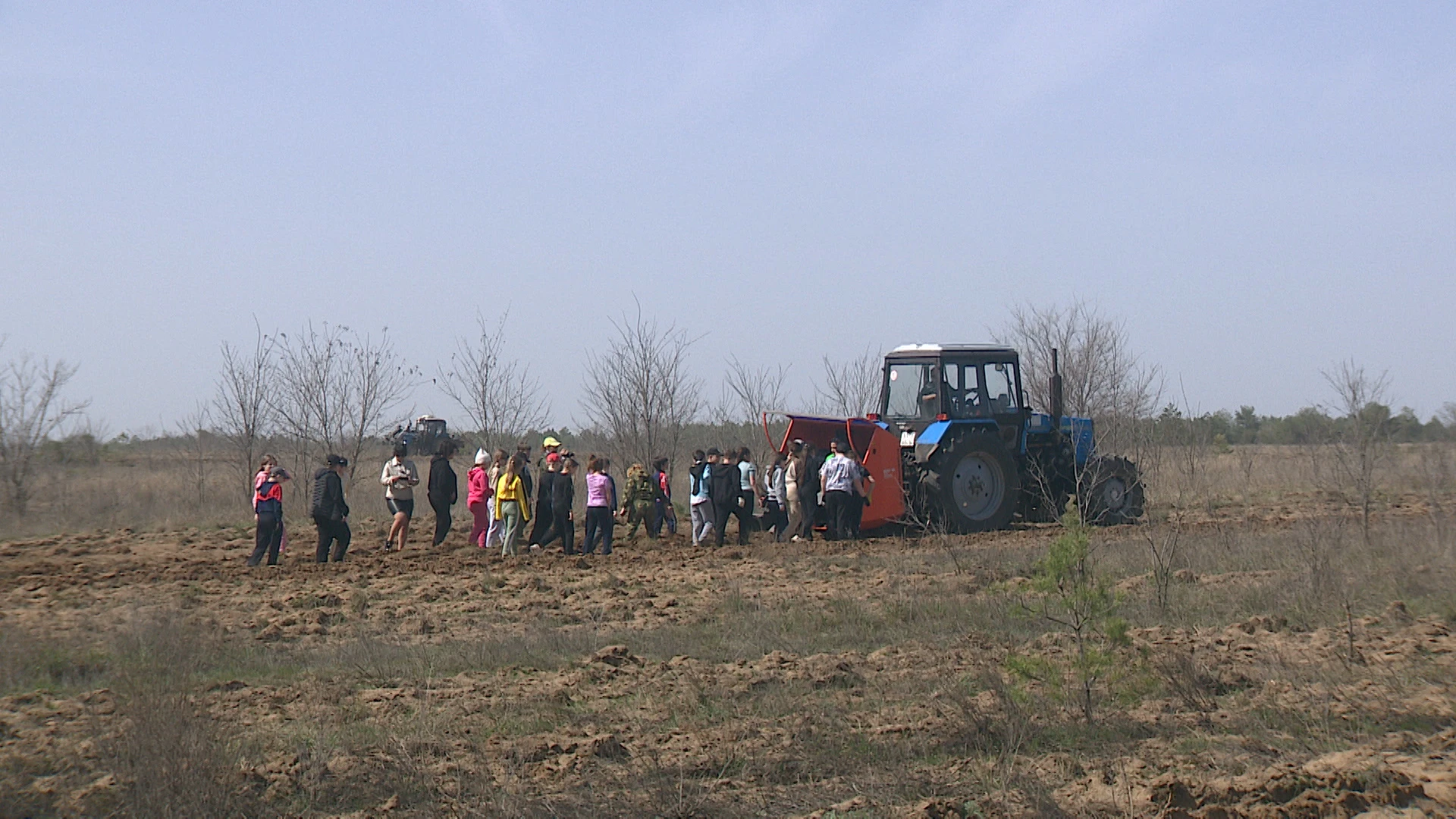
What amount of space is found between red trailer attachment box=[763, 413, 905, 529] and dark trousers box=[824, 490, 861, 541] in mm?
365

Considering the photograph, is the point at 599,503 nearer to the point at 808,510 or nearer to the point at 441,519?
the point at 441,519

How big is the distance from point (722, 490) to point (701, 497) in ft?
1.61

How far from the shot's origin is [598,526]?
16.0 m

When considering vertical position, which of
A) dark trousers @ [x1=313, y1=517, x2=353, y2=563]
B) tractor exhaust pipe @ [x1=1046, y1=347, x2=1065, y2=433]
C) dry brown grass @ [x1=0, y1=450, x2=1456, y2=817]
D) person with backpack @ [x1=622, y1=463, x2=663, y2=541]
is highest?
tractor exhaust pipe @ [x1=1046, y1=347, x2=1065, y2=433]

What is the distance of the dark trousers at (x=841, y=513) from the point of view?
1648 cm

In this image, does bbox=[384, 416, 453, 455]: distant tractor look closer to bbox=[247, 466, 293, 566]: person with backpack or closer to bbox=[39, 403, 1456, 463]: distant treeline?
bbox=[39, 403, 1456, 463]: distant treeline

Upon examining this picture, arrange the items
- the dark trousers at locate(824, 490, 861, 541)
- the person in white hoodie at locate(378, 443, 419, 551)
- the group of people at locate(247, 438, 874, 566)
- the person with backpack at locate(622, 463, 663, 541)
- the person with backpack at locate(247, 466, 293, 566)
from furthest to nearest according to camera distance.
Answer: the person with backpack at locate(622, 463, 663, 541) → the dark trousers at locate(824, 490, 861, 541) → the person in white hoodie at locate(378, 443, 419, 551) → the group of people at locate(247, 438, 874, 566) → the person with backpack at locate(247, 466, 293, 566)

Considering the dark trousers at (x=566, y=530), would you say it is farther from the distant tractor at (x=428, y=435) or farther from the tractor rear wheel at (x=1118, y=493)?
the distant tractor at (x=428, y=435)

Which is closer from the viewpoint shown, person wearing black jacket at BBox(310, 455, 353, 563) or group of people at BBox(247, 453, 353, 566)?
group of people at BBox(247, 453, 353, 566)

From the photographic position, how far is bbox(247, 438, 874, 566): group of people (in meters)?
14.8

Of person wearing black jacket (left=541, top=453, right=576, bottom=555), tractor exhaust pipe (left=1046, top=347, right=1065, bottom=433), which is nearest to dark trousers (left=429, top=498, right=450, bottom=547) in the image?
person wearing black jacket (left=541, top=453, right=576, bottom=555)

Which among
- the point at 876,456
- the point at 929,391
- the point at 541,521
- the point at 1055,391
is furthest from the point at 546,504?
the point at 1055,391

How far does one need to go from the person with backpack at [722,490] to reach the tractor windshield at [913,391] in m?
2.53

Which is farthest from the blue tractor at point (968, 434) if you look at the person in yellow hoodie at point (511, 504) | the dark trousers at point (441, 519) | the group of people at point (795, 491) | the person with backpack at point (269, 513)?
the person with backpack at point (269, 513)
